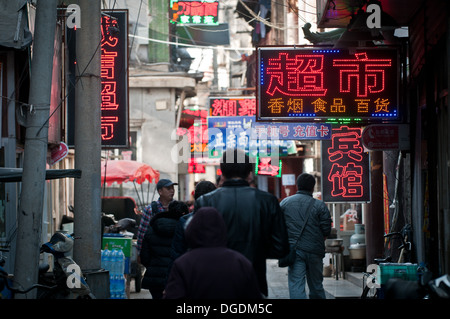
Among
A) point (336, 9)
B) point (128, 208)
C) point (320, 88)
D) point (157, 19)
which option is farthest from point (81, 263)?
point (157, 19)

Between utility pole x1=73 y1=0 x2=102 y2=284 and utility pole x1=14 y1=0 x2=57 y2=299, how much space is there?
7.84 feet

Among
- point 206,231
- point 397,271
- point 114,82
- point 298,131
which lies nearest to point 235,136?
point 298,131

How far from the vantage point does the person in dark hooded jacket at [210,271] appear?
529 cm

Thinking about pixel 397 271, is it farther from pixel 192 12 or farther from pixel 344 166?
pixel 192 12

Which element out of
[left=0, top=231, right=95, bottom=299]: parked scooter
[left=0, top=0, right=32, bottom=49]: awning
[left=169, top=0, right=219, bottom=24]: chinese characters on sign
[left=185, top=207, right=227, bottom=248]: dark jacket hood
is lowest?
[left=0, top=231, right=95, bottom=299]: parked scooter

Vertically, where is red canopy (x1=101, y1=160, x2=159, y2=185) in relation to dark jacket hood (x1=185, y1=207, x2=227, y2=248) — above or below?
above

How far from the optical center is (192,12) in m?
31.0

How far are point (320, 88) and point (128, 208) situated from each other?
1391 cm

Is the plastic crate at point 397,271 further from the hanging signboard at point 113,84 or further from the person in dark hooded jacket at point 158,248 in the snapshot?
the hanging signboard at point 113,84

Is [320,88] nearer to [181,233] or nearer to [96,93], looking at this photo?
[96,93]

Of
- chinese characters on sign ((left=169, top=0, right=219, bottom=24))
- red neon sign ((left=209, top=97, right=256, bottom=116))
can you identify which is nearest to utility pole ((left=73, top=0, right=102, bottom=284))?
red neon sign ((left=209, top=97, right=256, bottom=116))

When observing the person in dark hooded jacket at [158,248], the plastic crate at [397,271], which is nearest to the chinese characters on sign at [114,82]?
the person in dark hooded jacket at [158,248]

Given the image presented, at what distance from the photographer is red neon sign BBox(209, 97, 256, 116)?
28.8m

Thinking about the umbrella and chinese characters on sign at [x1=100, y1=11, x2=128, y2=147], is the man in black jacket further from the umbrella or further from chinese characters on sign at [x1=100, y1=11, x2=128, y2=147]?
the umbrella
